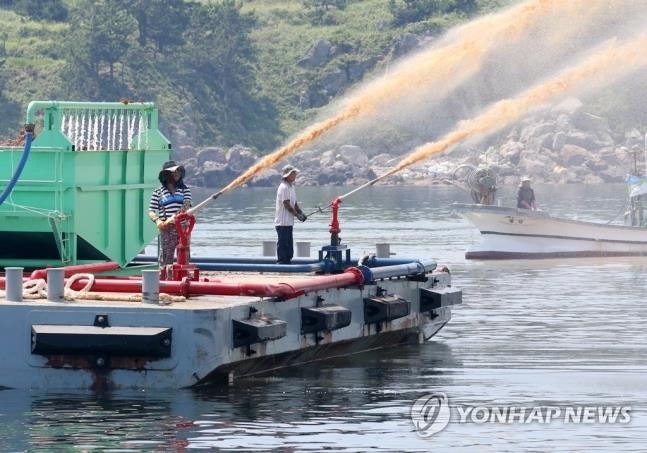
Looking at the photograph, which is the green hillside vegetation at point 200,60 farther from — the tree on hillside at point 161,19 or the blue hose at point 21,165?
the blue hose at point 21,165

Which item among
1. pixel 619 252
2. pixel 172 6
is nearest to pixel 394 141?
pixel 172 6

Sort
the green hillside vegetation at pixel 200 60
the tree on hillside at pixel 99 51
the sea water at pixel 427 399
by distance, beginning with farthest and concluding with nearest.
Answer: the green hillside vegetation at pixel 200 60 → the tree on hillside at pixel 99 51 → the sea water at pixel 427 399

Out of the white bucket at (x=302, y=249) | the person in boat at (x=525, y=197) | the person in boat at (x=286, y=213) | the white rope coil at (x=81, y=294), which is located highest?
the person in boat at (x=525, y=197)

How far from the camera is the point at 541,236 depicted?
5622 centimetres

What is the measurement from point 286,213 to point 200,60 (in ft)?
436

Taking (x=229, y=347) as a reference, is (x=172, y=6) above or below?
above

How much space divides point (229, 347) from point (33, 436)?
118 inches

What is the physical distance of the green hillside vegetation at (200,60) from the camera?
150m

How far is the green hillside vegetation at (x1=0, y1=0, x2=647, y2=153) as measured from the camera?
150163 millimetres

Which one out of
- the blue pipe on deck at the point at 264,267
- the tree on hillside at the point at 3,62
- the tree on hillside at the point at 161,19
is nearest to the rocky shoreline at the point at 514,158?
the tree on hillside at the point at 161,19

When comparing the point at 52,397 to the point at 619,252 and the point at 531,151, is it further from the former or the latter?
the point at 531,151

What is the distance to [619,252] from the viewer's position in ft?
180

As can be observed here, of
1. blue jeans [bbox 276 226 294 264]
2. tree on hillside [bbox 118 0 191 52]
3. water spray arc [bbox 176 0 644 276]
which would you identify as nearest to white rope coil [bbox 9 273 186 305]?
water spray arc [bbox 176 0 644 276]

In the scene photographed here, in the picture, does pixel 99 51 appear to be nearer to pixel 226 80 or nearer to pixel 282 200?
pixel 226 80
